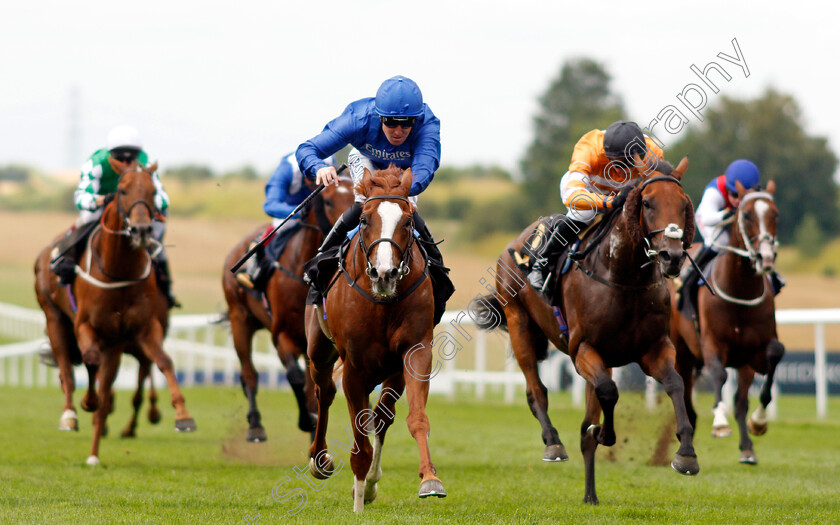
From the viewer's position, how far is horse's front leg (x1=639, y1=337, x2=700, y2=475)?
18.6 ft

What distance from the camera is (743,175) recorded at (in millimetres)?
9297

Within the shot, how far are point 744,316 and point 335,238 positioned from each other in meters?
4.11

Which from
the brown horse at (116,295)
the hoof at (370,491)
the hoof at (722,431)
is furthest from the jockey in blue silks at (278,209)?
the hoof at (722,431)

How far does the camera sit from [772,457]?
10.1 meters

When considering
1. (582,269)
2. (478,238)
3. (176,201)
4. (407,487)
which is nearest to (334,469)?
(407,487)

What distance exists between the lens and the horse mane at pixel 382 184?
5.54m

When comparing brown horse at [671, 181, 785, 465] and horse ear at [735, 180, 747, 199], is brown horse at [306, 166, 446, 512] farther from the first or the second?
horse ear at [735, 180, 747, 199]

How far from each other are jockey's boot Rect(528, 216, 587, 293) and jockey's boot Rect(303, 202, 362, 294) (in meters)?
1.49

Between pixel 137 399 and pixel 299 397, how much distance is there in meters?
3.62

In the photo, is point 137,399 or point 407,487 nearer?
point 407,487

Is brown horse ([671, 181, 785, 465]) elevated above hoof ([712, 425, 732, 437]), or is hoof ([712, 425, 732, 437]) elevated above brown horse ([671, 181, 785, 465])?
brown horse ([671, 181, 785, 465])

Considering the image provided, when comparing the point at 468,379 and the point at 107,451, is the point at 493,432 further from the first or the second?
the point at 468,379

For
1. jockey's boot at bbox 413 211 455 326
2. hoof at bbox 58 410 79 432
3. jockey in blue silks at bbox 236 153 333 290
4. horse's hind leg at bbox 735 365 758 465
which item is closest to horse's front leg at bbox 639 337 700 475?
jockey's boot at bbox 413 211 455 326

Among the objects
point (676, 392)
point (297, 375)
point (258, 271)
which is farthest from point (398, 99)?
point (258, 271)
